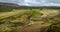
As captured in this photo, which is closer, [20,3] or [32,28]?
[32,28]

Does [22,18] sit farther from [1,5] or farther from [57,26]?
[57,26]

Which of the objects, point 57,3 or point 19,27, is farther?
point 57,3

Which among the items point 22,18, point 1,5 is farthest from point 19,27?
point 1,5

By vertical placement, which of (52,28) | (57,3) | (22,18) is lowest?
(52,28)

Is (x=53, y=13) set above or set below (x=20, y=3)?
below

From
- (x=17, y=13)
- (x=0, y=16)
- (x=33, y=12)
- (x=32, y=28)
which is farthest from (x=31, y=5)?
(x=0, y=16)

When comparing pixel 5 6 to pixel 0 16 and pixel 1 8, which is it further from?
pixel 0 16

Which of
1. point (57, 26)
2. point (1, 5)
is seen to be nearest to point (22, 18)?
point (1, 5)

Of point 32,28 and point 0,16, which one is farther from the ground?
point 0,16
